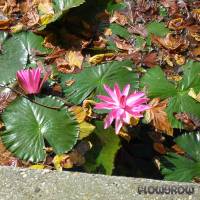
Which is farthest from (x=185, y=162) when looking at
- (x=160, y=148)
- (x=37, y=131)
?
(x=37, y=131)

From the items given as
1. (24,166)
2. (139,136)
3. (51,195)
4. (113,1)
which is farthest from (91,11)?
(51,195)

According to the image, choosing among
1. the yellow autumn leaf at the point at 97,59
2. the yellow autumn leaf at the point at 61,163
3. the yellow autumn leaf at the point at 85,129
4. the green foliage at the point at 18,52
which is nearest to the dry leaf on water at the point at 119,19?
the yellow autumn leaf at the point at 97,59

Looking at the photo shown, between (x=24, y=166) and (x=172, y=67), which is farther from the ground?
(x=172, y=67)

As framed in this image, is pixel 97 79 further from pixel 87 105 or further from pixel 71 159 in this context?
pixel 71 159

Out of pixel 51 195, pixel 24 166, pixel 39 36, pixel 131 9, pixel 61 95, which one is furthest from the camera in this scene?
pixel 131 9

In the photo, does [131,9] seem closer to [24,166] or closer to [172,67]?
[172,67]

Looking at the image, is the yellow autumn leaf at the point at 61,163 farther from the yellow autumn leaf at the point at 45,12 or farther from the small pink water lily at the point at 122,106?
the yellow autumn leaf at the point at 45,12

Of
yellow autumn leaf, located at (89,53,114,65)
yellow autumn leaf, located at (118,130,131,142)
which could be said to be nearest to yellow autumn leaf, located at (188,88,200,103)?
yellow autumn leaf, located at (118,130,131,142)
